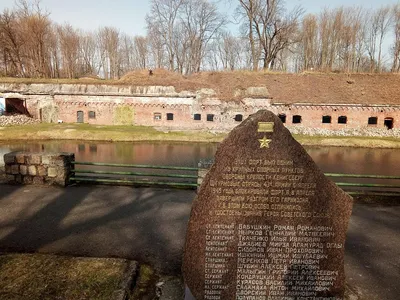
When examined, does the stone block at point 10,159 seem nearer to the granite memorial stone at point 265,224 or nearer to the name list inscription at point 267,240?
the granite memorial stone at point 265,224

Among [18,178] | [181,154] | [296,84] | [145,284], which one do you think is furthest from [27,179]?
[296,84]

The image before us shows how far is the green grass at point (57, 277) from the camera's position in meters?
3.47

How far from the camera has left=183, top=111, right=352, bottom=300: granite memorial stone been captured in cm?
338

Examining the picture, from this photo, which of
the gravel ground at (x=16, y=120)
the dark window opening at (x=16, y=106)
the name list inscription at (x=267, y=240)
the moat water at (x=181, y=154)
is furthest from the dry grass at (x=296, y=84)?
the name list inscription at (x=267, y=240)

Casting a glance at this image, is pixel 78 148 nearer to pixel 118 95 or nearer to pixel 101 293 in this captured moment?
pixel 118 95

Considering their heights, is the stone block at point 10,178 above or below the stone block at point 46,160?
below

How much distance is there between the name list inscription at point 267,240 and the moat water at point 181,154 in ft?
37.4

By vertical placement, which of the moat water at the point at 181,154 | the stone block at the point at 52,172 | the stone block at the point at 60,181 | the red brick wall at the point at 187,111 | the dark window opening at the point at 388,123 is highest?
the red brick wall at the point at 187,111

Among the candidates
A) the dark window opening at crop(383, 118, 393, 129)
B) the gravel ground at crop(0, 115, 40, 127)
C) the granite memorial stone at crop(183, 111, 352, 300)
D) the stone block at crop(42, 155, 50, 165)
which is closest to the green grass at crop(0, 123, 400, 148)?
the gravel ground at crop(0, 115, 40, 127)

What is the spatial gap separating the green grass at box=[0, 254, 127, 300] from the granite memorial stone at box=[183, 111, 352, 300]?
3.77 feet

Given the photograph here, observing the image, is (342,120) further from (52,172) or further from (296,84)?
(52,172)

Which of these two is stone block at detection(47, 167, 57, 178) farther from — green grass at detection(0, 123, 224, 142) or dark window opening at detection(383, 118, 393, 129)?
dark window opening at detection(383, 118, 393, 129)

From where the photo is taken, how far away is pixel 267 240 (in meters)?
3.46

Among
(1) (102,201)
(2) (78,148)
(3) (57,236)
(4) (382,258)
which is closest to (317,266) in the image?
(4) (382,258)
